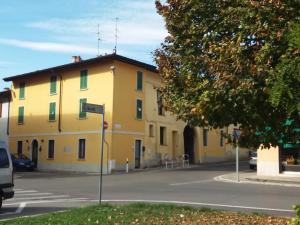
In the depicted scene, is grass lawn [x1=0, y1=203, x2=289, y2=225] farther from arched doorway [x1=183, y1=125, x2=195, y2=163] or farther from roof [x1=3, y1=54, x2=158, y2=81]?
arched doorway [x1=183, y1=125, x2=195, y2=163]

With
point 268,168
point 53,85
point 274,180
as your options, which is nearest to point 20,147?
point 53,85

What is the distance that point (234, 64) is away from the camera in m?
7.66

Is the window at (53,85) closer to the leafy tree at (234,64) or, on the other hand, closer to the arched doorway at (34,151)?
the arched doorway at (34,151)

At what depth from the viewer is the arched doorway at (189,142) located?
52531 millimetres

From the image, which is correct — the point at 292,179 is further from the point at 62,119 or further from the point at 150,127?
the point at 62,119

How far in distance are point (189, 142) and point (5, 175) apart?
39.1 metres

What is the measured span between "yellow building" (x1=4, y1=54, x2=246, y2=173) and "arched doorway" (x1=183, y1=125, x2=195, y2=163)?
5.1 inches

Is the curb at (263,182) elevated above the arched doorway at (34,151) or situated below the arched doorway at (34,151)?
below

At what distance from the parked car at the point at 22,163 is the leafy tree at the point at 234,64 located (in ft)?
120

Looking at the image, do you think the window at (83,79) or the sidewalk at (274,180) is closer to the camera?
the sidewalk at (274,180)

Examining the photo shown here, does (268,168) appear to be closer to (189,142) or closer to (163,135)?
(163,135)

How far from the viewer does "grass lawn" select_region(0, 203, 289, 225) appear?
375 inches

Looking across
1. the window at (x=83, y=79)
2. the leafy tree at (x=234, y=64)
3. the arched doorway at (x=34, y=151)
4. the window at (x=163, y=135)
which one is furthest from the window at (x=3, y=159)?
the arched doorway at (x=34, y=151)

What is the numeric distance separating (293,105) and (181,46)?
3.05 meters
